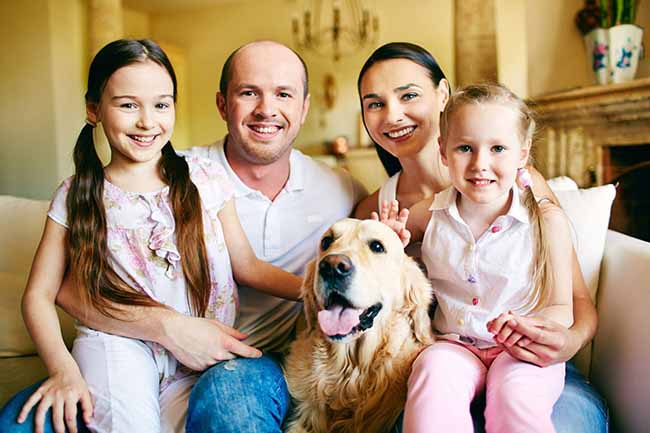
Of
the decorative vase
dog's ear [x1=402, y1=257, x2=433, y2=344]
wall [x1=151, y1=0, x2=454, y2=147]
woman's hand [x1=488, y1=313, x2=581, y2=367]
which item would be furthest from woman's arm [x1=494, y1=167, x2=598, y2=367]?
wall [x1=151, y1=0, x2=454, y2=147]

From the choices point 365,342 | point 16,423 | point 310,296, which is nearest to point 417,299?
point 365,342

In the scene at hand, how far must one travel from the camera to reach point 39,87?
5.33 meters

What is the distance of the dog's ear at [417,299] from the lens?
1.37m

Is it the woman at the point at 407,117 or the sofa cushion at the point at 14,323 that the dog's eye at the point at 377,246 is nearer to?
Answer: the woman at the point at 407,117

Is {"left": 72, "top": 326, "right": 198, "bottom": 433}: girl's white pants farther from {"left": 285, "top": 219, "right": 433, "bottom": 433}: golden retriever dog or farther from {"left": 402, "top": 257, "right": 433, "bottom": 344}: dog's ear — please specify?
{"left": 402, "top": 257, "right": 433, "bottom": 344}: dog's ear

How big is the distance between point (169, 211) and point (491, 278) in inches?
33.9

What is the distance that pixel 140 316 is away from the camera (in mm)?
1390

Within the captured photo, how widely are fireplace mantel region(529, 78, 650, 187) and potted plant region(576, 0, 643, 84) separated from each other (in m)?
0.18

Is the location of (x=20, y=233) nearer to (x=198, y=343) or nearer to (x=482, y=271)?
(x=198, y=343)

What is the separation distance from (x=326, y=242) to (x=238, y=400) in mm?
434

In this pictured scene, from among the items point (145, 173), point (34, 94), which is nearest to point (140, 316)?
point (145, 173)

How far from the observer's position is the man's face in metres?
1.79

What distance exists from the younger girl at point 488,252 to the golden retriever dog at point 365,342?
0.28 ft

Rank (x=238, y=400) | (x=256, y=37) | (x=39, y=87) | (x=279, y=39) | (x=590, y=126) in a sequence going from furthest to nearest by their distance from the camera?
1. (x=256, y=37)
2. (x=279, y=39)
3. (x=39, y=87)
4. (x=590, y=126)
5. (x=238, y=400)
